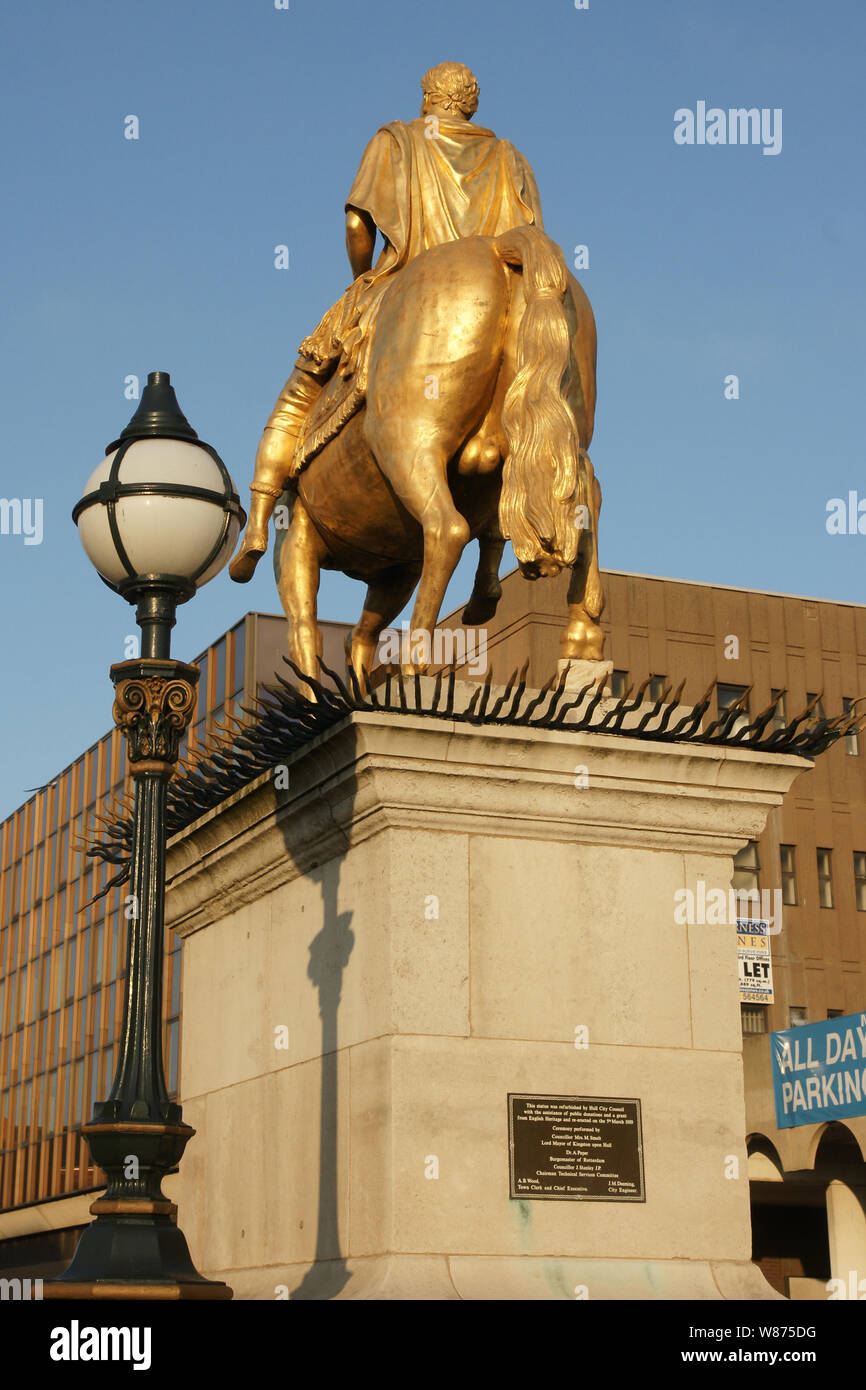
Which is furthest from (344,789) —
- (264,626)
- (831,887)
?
(831,887)

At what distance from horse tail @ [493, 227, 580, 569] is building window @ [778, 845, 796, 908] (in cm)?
5763

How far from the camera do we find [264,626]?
206 ft

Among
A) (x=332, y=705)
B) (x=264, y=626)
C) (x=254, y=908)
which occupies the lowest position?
(x=254, y=908)

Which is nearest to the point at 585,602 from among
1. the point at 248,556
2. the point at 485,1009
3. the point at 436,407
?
the point at 436,407

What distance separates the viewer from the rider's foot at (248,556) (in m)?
11.0

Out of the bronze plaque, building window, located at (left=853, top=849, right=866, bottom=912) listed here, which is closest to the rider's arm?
the bronze plaque

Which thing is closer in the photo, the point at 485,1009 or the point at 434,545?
the point at 485,1009

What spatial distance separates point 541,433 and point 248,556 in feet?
7.47

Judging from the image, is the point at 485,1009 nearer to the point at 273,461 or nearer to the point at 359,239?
the point at 273,461

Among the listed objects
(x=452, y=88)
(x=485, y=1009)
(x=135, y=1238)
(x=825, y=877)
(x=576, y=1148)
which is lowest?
(x=135, y=1238)

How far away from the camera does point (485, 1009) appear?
909cm

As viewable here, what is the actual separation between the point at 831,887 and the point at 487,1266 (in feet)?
198

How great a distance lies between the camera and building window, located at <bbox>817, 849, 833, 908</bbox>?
2630 inches
